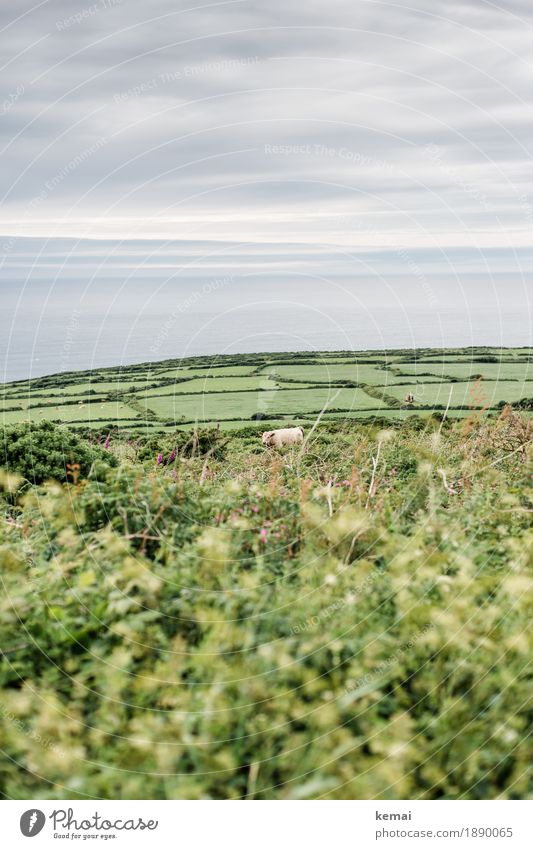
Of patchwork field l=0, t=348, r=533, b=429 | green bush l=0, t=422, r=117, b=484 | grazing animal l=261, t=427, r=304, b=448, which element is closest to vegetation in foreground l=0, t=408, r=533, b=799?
green bush l=0, t=422, r=117, b=484

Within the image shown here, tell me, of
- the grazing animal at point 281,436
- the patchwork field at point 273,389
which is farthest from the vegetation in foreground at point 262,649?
the patchwork field at point 273,389

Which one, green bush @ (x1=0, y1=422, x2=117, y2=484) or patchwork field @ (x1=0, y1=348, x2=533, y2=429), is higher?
patchwork field @ (x1=0, y1=348, x2=533, y2=429)

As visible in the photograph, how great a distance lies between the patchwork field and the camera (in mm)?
25312

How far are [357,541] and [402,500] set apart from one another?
1.37 meters

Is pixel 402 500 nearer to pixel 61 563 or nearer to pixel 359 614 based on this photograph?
pixel 359 614

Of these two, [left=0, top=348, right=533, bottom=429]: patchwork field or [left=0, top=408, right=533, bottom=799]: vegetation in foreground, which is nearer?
[left=0, top=408, right=533, bottom=799]: vegetation in foreground

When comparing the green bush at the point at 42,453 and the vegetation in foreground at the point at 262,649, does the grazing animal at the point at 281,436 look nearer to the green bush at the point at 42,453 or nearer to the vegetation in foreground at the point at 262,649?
the green bush at the point at 42,453

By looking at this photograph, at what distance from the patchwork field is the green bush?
9.18 m

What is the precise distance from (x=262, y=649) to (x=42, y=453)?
6.90m

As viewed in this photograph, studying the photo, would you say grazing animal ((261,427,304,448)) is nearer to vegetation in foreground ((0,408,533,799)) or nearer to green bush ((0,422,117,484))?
green bush ((0,422,117,484))

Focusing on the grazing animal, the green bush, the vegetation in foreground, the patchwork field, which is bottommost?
the vegetation in foreground

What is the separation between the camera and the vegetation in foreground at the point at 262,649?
4.36m

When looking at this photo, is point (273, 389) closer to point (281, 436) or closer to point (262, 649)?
point (281, 436)

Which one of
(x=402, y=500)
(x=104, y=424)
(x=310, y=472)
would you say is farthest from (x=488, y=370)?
(x=402, y=500)
